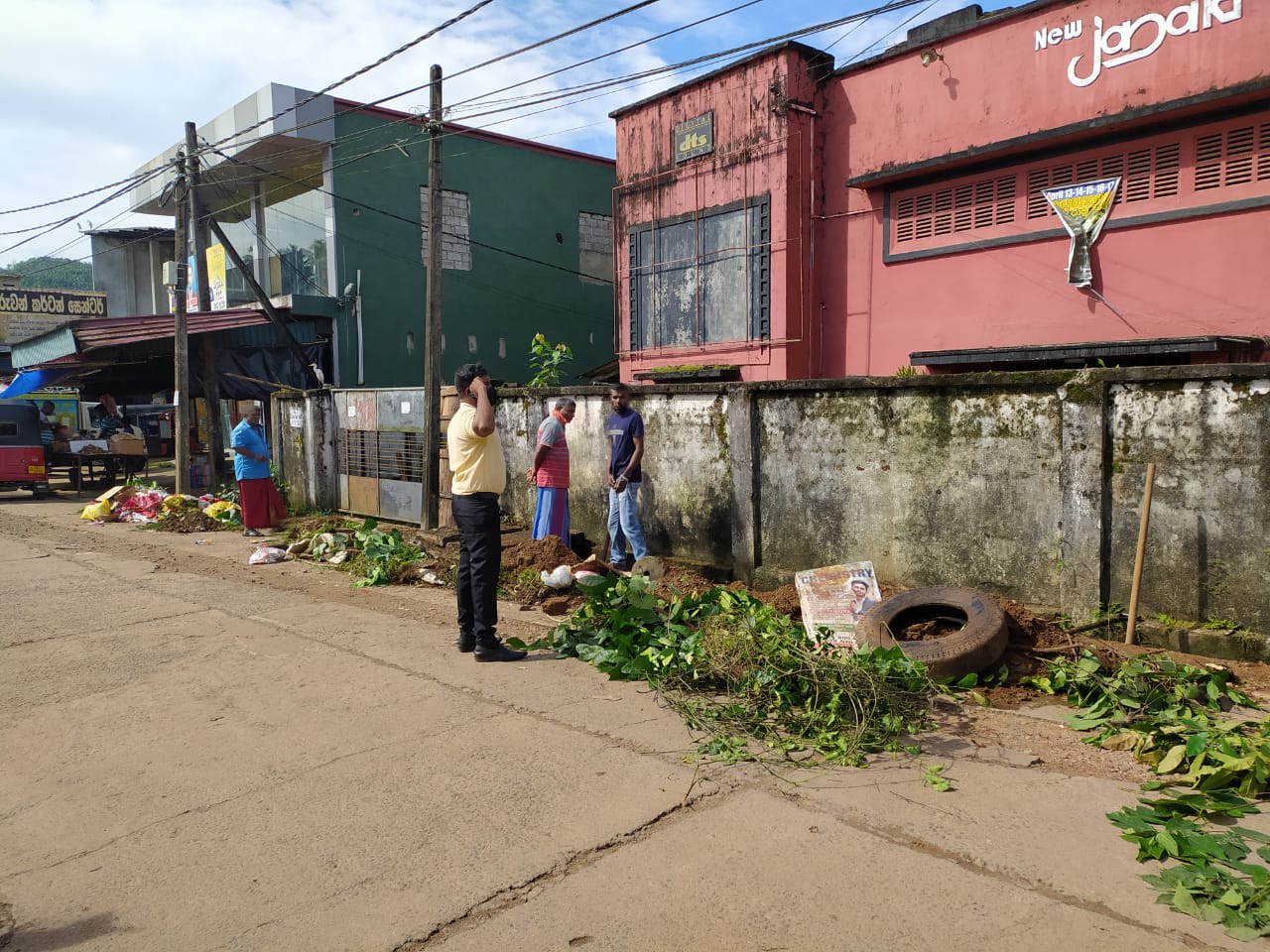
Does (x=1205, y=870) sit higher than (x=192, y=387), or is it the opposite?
(x=192, y=387)

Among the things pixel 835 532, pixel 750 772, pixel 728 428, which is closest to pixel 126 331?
pixel 728 428

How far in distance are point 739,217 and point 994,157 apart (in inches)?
149

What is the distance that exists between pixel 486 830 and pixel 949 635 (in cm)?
346

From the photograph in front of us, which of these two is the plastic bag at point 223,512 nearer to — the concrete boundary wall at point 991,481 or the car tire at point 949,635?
the concrete boundary wall at point 991,481

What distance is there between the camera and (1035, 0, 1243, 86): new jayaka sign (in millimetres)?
8859

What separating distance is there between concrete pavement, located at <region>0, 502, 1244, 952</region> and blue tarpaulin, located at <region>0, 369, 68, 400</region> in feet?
53.8

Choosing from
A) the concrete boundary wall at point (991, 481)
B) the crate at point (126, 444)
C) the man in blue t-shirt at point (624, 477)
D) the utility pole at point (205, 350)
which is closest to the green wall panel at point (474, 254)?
the utility pole at point (205, 350)

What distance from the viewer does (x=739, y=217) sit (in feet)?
43.1

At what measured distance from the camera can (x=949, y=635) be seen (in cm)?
566

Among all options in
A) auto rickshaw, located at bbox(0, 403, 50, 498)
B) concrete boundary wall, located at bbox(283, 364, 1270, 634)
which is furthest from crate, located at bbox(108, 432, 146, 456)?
concrete boundary wall, located at bbox(283, 364, 1270, 634)

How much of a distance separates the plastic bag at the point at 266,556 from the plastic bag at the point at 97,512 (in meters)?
5.83

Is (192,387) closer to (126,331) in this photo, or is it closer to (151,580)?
(126,331)

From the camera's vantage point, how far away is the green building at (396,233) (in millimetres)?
19250

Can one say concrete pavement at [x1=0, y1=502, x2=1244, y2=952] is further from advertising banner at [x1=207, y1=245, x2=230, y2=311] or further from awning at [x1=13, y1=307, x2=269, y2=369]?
advertising banner at [x1=207, y1=245, x2=230, y2=311]
